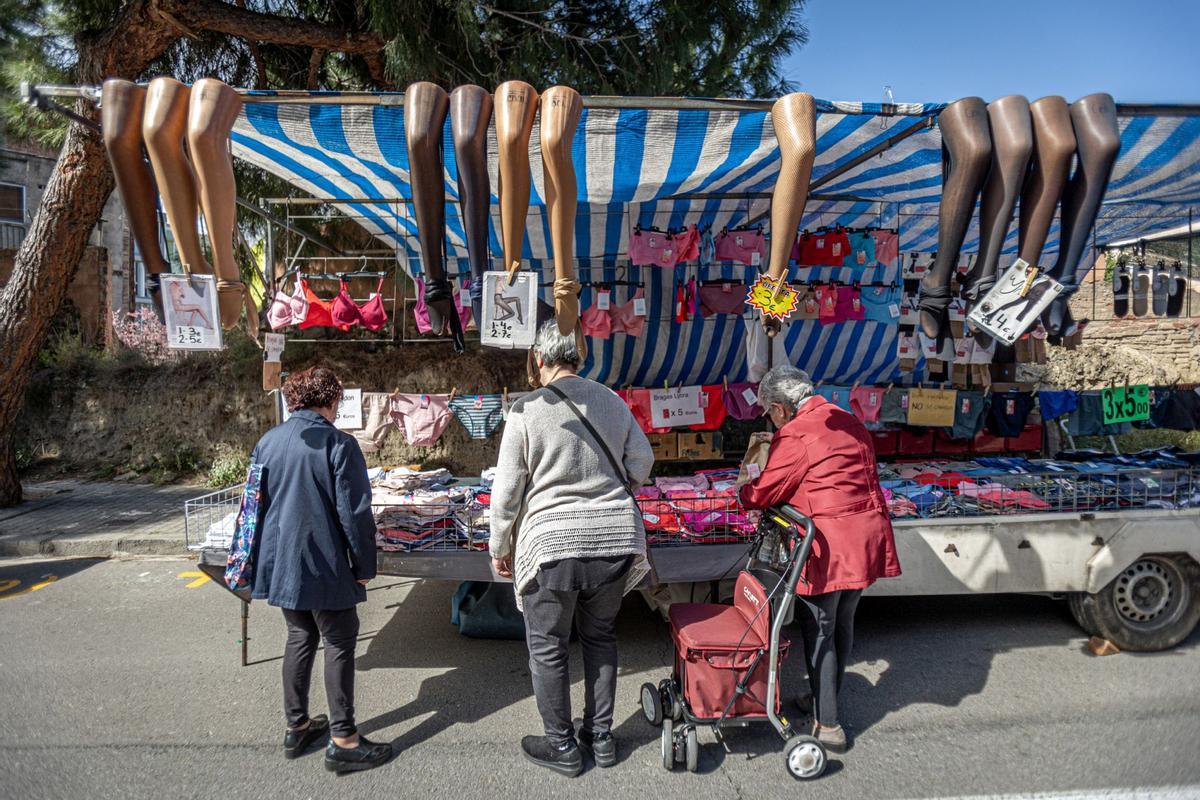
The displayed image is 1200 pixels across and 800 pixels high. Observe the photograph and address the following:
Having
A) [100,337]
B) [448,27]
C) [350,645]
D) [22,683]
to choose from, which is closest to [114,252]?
[100,337]

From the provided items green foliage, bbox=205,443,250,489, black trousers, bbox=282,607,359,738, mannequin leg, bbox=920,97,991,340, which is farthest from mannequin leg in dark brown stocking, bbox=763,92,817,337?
green foliage, bbox=205,443,250,489

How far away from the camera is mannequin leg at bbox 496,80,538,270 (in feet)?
9.80

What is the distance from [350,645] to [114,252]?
15.9 meters

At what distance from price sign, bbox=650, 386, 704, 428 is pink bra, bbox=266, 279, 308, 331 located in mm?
3174

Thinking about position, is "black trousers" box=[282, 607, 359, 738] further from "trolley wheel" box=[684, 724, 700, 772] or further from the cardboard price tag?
A: the cardboard price tag

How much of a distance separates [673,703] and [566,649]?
62 cm

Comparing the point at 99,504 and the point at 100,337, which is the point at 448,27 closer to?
the point at 99,504

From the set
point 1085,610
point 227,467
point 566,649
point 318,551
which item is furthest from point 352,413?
point 1085,610

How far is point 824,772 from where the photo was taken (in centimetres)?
288

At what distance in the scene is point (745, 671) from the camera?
2.88m

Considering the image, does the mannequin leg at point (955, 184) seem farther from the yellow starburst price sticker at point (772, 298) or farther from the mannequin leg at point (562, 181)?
the mannequin leg at point (562, 181)

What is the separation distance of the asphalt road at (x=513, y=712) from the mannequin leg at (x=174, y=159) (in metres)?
2.26

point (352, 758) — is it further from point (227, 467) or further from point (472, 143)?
point (227, 467)

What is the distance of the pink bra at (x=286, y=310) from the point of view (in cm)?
571
